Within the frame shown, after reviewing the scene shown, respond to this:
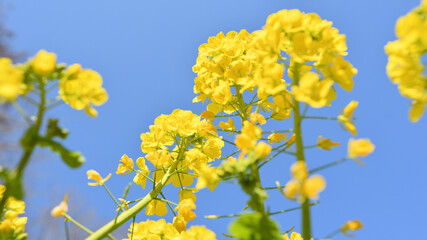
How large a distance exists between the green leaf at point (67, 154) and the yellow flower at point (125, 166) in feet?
2.80

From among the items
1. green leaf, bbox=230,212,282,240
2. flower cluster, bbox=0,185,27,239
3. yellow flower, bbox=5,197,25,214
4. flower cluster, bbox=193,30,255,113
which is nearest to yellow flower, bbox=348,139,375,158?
green leaf, bbox=230,212,282,240

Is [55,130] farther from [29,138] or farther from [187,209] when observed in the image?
[187,209]

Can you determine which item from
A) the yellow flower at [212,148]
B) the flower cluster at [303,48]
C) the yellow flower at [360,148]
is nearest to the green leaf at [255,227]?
the yellow flower at [360,148]

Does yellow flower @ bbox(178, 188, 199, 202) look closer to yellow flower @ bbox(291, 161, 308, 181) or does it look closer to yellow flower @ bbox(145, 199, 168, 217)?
yellow flower @ bbox(145, 199, 168, 217)

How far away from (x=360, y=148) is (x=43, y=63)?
1024 millimetres

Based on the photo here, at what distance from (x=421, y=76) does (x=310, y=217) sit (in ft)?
1.86

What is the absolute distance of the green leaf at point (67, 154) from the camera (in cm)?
109

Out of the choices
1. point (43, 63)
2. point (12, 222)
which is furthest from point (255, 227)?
point (12, 222)

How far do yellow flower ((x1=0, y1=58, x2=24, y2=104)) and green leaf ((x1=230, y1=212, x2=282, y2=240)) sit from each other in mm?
734

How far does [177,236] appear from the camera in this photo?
1660 mm

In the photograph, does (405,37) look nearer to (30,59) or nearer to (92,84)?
(92,84)

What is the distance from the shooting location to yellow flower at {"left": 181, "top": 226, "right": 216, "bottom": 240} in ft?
4.36

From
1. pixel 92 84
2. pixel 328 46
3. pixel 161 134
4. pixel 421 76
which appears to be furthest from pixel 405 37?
pixel 161 134

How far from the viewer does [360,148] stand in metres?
1.17
